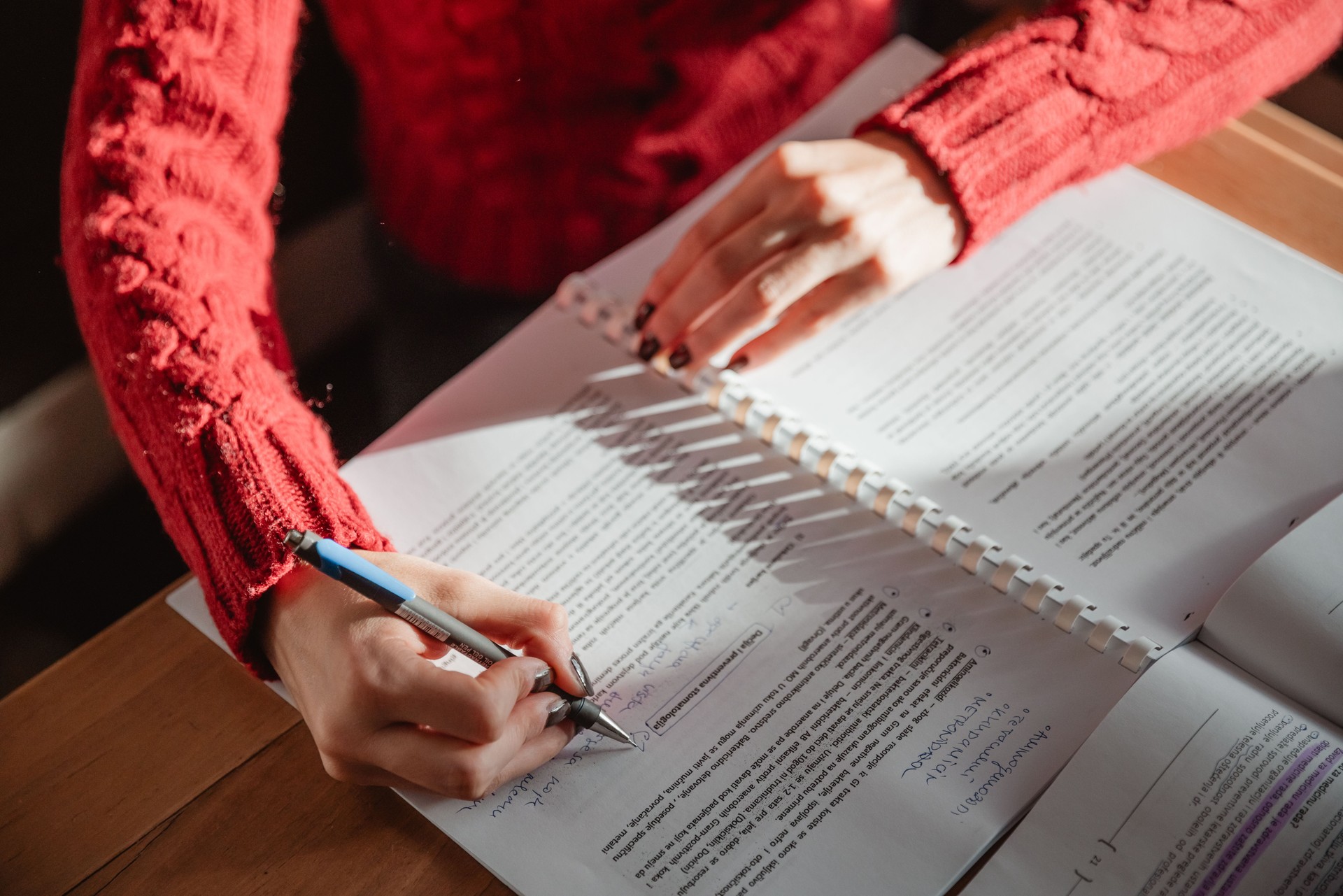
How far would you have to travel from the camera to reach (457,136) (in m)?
0.82

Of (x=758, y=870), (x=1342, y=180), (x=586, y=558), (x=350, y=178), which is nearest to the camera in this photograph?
(x=758, y=870)

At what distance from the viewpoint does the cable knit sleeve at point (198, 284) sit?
1.74ft

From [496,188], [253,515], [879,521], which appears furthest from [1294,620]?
[496,188]

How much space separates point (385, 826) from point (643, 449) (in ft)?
0.84

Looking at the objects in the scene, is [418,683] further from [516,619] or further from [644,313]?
[644,313]

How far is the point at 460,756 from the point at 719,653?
0.48 feet

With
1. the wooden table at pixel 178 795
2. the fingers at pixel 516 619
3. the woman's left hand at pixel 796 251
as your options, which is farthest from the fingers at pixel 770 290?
the wooden table at pixel 178 795

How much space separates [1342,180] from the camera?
716 mm

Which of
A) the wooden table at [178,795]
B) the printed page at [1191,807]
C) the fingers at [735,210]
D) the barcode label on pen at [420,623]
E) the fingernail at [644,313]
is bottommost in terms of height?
the wooden table at [178,795]

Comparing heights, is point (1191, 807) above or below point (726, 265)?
below

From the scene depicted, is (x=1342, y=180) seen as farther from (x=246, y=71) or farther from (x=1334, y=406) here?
(x=246, y=71)

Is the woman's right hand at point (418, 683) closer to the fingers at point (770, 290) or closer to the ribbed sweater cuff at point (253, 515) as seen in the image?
the ribbed sweater cuff at point (253, 515)

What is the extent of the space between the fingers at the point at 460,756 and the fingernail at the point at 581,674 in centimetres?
2

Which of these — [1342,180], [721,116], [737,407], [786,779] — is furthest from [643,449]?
[1342,180]
